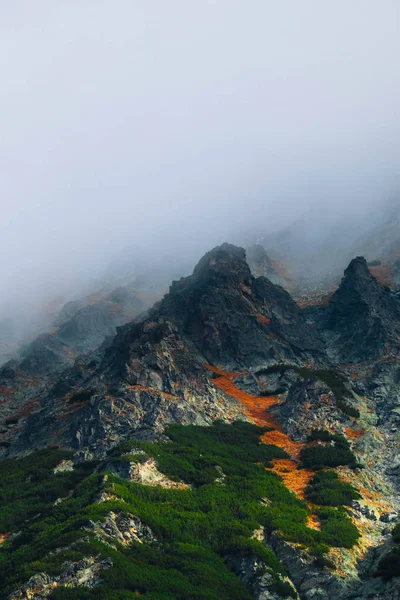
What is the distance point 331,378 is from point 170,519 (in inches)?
2030

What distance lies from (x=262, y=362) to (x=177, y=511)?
56298mm

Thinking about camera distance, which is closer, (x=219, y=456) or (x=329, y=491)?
(x=329, y=491)

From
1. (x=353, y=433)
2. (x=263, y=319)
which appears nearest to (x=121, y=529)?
(x=353, y=433)

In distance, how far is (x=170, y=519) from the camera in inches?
2015

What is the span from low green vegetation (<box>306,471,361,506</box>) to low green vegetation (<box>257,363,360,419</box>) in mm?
19489

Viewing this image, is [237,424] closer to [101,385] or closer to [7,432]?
[101,385]

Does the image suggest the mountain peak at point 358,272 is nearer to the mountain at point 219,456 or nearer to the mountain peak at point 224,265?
the mountain at point 219,456

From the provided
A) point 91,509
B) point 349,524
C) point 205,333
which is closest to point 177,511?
point 91,509

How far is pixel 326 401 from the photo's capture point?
84500mm

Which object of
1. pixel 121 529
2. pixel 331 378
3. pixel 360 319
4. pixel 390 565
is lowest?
pixel 360 319

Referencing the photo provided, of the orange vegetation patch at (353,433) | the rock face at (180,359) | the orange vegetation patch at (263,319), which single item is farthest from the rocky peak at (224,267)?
the orange vegetation patch at (353,433)

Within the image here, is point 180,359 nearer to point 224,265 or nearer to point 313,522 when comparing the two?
point 313,522

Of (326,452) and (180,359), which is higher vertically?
(180,359)

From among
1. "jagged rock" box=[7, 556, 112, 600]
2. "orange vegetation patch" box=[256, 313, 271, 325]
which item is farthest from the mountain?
"orange vegetation patch" box=[256, 313, 271, 325]
